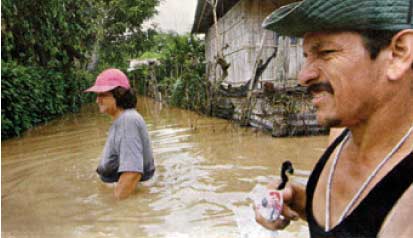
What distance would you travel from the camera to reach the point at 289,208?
1245 millimetres

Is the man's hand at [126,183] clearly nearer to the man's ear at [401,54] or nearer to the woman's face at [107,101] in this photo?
the woman's face at [107,101]

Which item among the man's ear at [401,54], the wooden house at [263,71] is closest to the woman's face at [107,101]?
the man's ear at [401,54]

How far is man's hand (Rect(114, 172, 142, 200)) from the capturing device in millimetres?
3699

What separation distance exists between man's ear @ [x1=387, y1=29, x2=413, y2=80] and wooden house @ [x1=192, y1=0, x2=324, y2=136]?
670 cm

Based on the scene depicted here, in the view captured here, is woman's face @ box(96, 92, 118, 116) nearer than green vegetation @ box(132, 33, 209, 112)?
Yes

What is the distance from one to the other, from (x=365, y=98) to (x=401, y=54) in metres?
0.11

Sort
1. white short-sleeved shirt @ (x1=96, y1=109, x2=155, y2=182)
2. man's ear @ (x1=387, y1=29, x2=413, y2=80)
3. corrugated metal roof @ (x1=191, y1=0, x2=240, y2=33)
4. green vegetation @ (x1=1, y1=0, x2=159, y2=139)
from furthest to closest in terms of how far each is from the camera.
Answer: corrugated metal roof @ (x1=191, y1=0, x2=240, y2=33), green vegetation @ (x1=1, y1=0, x2=159, y2=139), white short-sleeved shirt @ (x1=96, y1=109, x2=155, y2=182), man's ear @ (x1=387, y1=29, x2=413, y2=80)

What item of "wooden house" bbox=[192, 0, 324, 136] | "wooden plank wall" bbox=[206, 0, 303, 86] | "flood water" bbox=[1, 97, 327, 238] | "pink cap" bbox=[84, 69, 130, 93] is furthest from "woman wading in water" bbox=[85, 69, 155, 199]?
"wooden plank wall" bbox=[206, 0, 303, 86]

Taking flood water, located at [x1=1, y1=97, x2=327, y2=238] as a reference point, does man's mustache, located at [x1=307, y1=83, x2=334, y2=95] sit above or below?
above

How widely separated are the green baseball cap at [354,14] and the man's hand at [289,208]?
0.50 meters

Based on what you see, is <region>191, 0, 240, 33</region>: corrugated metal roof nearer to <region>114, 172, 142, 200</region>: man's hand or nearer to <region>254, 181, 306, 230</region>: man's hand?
<region>114, 172, 142, 200</region>: man's hand

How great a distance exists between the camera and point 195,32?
2084 centimetres

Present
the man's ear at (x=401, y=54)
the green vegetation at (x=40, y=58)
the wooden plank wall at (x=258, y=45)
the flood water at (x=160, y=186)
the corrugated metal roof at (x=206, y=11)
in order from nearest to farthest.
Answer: the man's ear at (x=401, y=54), the flood water at (x=160, y=186), the green vegetation at (x=40, y=58), the wooden plank wall at (x=258, y=45), the corrugated metal roof at (x=206, y=11)

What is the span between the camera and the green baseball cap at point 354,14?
2.81 ft
